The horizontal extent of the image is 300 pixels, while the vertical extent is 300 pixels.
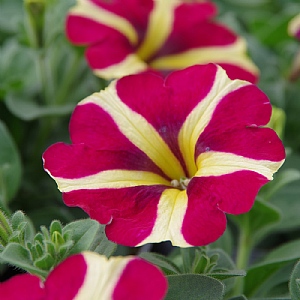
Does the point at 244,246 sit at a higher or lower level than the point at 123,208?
lower

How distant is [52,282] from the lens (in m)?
0.53

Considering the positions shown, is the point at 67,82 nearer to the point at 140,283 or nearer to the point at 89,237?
the point at 89,237

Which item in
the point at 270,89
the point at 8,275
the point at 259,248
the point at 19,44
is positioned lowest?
the point at 259,248

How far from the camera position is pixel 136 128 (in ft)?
2.47

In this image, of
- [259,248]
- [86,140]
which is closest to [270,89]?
[259,248]

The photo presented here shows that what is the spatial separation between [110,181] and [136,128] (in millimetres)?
88

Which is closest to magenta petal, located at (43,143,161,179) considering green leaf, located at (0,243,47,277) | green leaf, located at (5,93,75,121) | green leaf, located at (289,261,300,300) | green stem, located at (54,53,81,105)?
green leaf, located at (0,243,47,277)

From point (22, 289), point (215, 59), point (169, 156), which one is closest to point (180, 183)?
point (169, 156)

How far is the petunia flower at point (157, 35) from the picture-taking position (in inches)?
41.8

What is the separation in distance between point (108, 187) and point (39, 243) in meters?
0.11

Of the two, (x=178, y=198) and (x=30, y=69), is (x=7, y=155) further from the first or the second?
(x=178, y=198)

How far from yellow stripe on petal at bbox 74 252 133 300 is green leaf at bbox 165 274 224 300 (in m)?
0.12

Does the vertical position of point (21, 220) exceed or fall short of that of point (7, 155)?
it exceeds it

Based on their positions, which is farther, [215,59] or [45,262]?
[215,59]
